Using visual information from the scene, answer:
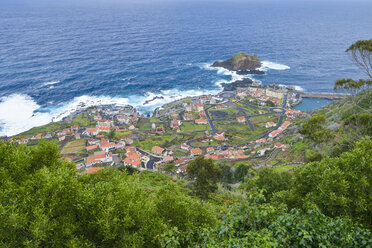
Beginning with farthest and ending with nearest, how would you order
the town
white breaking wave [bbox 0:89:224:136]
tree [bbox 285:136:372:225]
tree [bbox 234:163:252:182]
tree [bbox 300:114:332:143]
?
white breaking wave [bbox 0:89:224:136] < the town < tree [bbox 234:163:252:182] < tree [bbox 300:114:332:143] < tree [bbox 285:136:372:225]

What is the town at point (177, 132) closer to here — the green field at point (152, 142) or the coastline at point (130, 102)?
the green field at point (152, 142)

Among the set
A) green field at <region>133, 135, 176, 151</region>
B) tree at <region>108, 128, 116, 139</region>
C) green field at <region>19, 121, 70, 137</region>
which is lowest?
green field at <region>133, 135, 176, 151</region>

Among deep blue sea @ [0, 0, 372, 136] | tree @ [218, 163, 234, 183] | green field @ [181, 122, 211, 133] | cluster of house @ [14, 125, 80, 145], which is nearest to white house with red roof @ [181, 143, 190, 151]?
green field @ [181, 122, 211, 133]

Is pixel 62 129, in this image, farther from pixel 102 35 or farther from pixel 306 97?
pixel 102 35

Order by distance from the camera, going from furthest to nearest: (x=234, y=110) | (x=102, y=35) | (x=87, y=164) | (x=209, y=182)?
(x=102, y=35) → (x=234, y=110) → (x=87, y=164) → (x=209, y=182)

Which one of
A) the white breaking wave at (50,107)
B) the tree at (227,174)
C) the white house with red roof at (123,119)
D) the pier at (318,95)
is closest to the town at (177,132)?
the white house with red roof at (123,119)

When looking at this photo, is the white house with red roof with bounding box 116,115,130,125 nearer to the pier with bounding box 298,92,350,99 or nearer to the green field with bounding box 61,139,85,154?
the green field with bounding box 61,139,85,154

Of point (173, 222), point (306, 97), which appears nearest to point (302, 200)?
point (173, 222)
